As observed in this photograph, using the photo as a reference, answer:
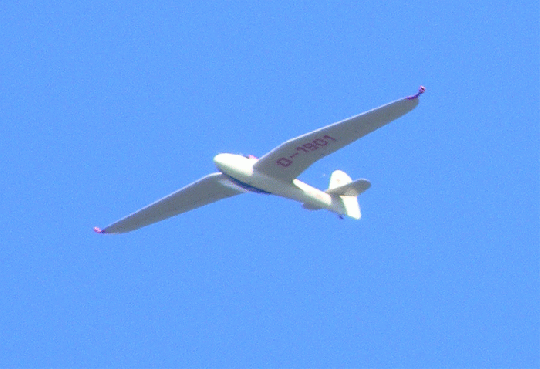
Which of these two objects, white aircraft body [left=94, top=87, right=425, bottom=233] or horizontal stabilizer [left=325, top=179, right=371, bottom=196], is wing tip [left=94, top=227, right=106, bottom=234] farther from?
horizontal stabilizer [left=325, top=179, right=371, bottom=196]

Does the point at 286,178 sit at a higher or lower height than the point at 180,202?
lower

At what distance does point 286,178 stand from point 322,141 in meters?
3.12

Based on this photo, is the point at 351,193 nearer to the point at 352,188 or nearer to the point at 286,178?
the point at 352,188

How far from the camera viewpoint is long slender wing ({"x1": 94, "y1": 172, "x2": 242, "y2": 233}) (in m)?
45.4

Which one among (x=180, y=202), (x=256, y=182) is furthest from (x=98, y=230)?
(x=256, y=182)

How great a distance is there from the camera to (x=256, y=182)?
4300cm

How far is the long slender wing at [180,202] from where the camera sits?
149ft

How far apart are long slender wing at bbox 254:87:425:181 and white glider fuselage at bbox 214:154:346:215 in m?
0.33

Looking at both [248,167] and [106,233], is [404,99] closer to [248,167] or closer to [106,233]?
[248,167]

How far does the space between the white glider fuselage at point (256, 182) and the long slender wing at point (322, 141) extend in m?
0.33

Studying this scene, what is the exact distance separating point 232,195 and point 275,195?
3.33 m

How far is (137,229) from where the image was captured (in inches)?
1930

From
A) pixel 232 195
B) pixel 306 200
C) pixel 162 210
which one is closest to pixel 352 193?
pixel 306 200

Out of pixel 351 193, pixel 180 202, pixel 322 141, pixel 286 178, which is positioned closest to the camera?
pixel 322 141
